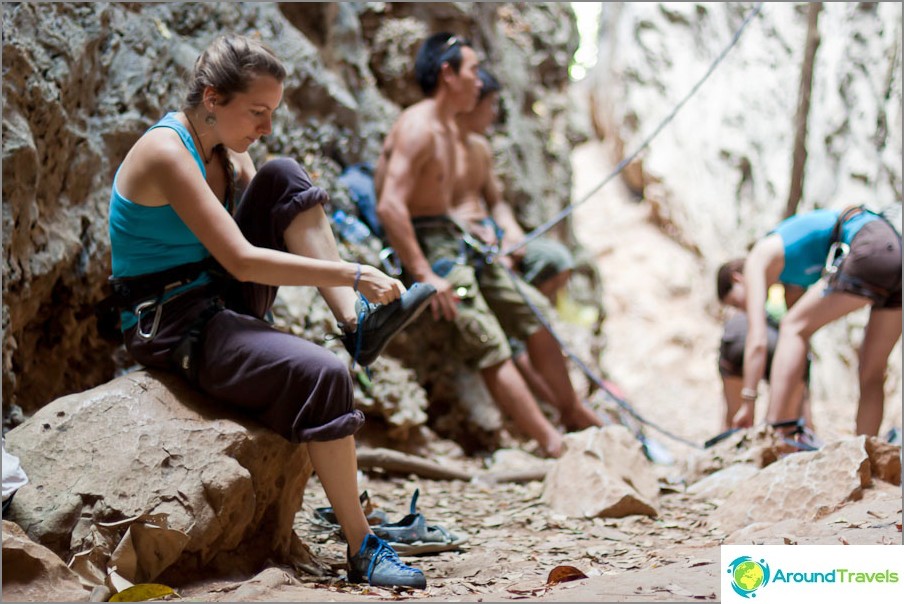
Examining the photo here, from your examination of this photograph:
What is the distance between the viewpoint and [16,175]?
2.63 m

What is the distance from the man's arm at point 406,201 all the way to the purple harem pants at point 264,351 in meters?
1.71

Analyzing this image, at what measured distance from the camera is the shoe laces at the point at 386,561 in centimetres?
214

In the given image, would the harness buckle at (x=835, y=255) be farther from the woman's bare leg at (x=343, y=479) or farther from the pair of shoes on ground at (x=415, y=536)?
the woman's bare leg at (x=343, y=479)

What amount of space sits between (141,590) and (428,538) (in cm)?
98

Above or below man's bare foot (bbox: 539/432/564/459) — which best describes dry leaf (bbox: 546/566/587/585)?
below

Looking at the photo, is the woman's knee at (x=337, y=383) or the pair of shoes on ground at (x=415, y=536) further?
the pair of shoes on ground at (x=415, y=536)

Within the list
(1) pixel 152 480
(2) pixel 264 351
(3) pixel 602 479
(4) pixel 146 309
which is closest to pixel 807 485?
(3) pixel 602 479

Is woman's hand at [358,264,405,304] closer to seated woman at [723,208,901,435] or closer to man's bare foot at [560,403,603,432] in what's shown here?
seated woman at [723,208,901,435]

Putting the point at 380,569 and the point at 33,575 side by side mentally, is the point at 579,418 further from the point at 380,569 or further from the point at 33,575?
the point at 33,575

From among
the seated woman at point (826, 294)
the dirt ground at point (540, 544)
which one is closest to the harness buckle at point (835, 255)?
the seated woman at point (826, 294)

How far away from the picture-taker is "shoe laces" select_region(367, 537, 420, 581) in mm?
2145

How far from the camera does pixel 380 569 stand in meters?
2.15

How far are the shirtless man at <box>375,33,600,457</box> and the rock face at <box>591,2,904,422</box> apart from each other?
11.9ft

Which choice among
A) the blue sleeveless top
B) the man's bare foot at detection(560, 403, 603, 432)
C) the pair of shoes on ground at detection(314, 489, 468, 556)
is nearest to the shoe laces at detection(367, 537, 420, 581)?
the pair of shoes on ground at detection(314, 489, 468, 556)
